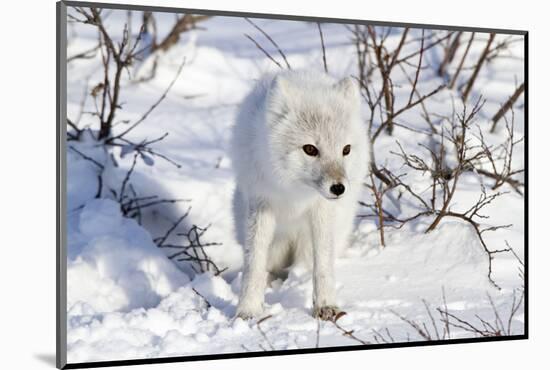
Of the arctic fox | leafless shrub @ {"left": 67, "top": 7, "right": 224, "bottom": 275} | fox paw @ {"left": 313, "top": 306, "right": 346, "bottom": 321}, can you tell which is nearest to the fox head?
the arctic fox

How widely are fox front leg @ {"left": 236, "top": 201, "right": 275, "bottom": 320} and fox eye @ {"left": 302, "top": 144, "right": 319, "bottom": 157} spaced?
0.47 metres

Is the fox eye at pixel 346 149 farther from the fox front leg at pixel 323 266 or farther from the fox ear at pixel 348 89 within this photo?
the fox front leg at pixel 323 266

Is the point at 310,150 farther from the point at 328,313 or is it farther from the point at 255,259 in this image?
the point at 328,313

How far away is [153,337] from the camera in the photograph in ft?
13.5

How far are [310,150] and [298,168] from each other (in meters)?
0.11

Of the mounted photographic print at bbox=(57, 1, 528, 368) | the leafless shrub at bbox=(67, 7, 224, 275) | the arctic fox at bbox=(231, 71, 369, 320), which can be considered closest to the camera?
the arctic fox at bbox=(231, 71, 369, 320)

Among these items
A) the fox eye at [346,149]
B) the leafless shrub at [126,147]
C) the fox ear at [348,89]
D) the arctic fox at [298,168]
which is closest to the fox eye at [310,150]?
the arctic fox at [298,168]

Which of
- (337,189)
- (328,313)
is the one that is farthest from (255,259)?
(337,189)

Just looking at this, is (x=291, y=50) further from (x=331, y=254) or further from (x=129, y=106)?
(x=331, y=254)

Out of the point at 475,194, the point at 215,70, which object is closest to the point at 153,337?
the point at 475,194

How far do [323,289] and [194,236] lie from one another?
66.0 inches

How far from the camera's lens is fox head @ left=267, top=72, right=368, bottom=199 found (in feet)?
13.0

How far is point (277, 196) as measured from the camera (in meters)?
4.32

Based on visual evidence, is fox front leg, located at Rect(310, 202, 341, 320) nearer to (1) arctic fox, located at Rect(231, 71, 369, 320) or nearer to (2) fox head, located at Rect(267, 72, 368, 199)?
(1) arctic fox, located at Rect(231, 71, 369, 320)
